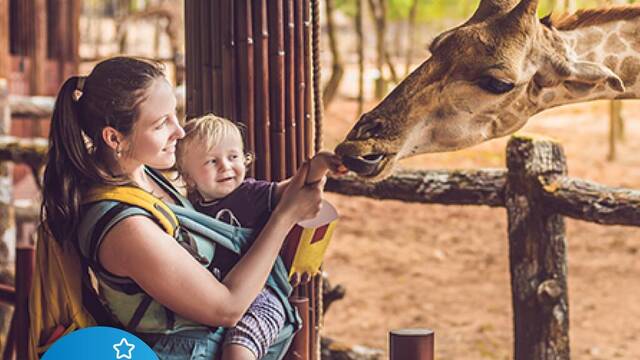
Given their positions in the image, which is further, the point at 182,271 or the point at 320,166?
the point at 320,166

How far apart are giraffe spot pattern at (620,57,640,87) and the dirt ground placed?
12.3 feet

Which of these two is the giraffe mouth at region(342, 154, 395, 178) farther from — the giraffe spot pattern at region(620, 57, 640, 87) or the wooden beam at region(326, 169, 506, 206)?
the wooden beam at region(326, 169, 506, 206)

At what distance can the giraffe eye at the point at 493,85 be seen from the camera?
292 cm

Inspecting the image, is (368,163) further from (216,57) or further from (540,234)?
(540,234)

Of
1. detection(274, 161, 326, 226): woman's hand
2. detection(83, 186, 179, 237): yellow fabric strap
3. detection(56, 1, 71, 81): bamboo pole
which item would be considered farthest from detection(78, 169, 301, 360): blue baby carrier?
detection(56, 1, 71, 81): bamboo pole

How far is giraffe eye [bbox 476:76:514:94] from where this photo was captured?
9.58 ft

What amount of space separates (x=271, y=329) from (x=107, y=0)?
22.7 meters

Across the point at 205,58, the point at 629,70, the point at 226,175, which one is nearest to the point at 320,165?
the point at 226,175

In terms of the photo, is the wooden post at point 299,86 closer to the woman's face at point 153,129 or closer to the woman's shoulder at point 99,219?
the woman's face at point 153,129

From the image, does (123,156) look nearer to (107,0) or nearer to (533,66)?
(533,66)

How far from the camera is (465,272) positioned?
9008 millimetres

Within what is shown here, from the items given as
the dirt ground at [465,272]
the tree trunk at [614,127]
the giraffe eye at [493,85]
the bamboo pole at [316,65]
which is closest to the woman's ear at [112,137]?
the bamboo pole at [316,65]

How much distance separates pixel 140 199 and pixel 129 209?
4 cm

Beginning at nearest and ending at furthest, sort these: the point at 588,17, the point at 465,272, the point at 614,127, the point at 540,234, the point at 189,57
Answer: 1. the point at 189,57
2. the point at 588,17
3. the point at 540,234
4. the point at 465,272
5. the point at 614,127
